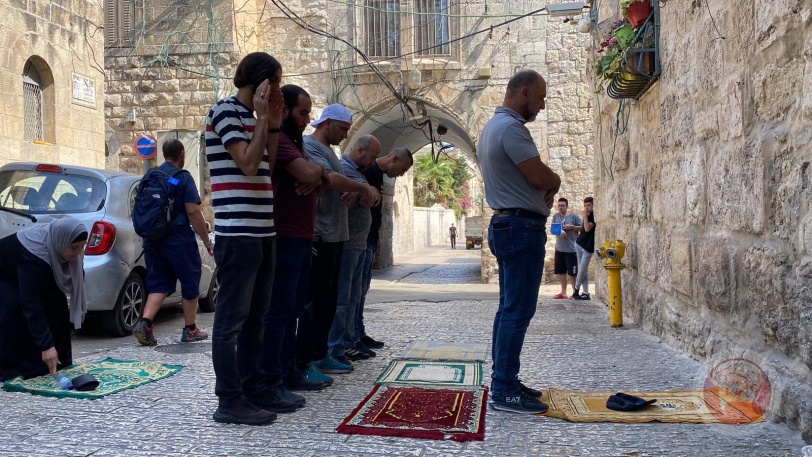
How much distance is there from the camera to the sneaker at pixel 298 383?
4582 mm

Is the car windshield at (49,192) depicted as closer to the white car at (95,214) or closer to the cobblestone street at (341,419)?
the white car at (95,214)

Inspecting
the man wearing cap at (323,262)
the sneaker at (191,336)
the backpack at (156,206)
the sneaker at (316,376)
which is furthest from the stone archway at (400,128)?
the sneaker at (316,376)

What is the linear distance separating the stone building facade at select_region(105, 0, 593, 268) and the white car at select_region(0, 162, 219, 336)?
9.07 m

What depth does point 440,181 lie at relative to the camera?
188 feet

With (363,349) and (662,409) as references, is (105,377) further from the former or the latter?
(662,409)

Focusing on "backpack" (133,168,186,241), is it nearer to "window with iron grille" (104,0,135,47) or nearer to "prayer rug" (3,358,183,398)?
"prayer rug" (3,358,183,398)

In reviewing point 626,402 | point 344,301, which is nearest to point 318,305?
point 344,301

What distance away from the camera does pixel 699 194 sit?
5289mm

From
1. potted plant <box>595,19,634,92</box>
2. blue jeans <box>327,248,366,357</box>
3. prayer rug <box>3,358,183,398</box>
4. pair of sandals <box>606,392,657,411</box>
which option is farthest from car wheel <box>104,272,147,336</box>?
potted plant <box>595,19,634,92</box>

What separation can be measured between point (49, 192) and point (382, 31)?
10.3m

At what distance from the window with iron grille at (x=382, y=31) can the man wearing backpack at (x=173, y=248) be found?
10175mm

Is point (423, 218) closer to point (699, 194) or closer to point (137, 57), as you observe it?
point (137, 57)

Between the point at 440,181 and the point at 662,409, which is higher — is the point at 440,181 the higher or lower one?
the higher one

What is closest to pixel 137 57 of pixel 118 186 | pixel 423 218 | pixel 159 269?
pixel 118 186
